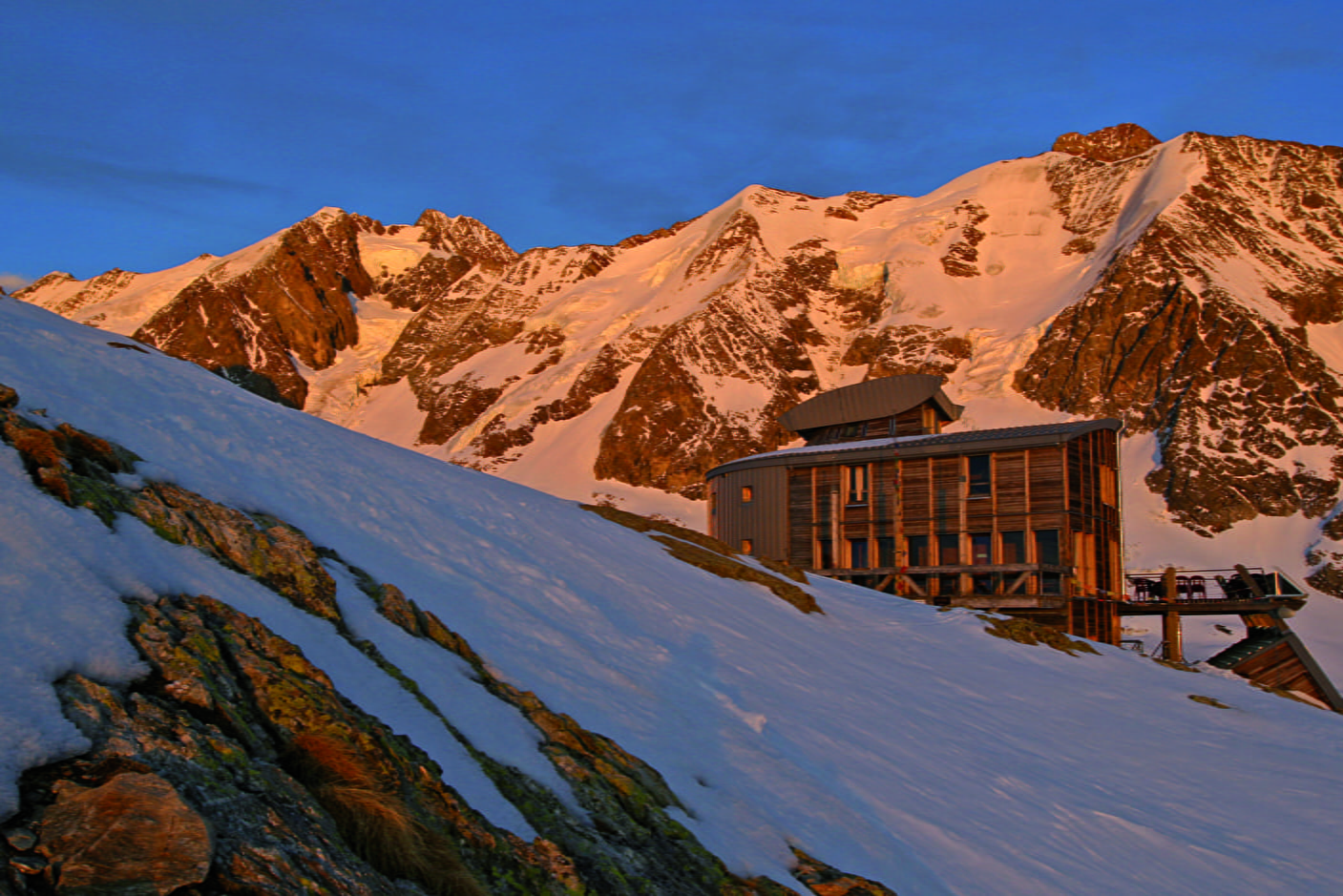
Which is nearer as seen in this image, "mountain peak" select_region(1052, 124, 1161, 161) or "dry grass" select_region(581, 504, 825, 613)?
"dry grass" select_region(581, 504, 825, 613)

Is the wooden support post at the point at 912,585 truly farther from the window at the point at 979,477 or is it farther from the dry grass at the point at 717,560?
the dry grass at the point at 717,560

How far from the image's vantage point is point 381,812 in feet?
20.2

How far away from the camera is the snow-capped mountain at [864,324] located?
86188 millimetres

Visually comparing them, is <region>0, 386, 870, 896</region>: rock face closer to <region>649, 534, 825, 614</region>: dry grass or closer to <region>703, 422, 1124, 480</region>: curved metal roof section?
<region>649, 534, 825, 614</region>: dry grass

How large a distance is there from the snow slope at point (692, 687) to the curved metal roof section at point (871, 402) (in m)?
21.0

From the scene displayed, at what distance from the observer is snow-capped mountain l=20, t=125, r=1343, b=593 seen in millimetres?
86188

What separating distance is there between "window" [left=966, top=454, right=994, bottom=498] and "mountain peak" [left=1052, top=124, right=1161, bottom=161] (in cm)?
13988

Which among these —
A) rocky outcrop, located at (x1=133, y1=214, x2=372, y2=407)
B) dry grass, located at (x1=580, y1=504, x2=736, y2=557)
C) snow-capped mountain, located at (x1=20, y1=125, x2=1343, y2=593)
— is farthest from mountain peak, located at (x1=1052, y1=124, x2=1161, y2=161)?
dry grass, located at (x1=580, y1=504, x2=736, y2=557)

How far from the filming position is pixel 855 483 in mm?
38781

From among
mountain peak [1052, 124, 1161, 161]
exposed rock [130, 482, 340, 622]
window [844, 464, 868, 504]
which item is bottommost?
exposed rock [130, 482, 340, 622]

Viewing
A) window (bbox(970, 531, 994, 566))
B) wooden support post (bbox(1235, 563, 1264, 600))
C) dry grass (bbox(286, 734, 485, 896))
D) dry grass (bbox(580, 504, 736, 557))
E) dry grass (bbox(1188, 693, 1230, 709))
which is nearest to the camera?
dry grass (bbox(286, 734, 485, 896))

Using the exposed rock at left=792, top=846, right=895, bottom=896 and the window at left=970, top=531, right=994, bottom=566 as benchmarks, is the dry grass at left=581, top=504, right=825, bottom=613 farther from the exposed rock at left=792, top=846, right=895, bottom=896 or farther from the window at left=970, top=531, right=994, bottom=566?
the exposed rock at left=792, top=846, right=895, bottom=896

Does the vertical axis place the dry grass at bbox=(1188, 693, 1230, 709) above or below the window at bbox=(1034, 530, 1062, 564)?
below

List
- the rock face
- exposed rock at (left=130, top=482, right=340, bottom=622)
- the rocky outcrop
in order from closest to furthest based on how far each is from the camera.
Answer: the rock face → exposed rock at (left=130, top=482, right=340, bottom=622) → the rocky outcrop
